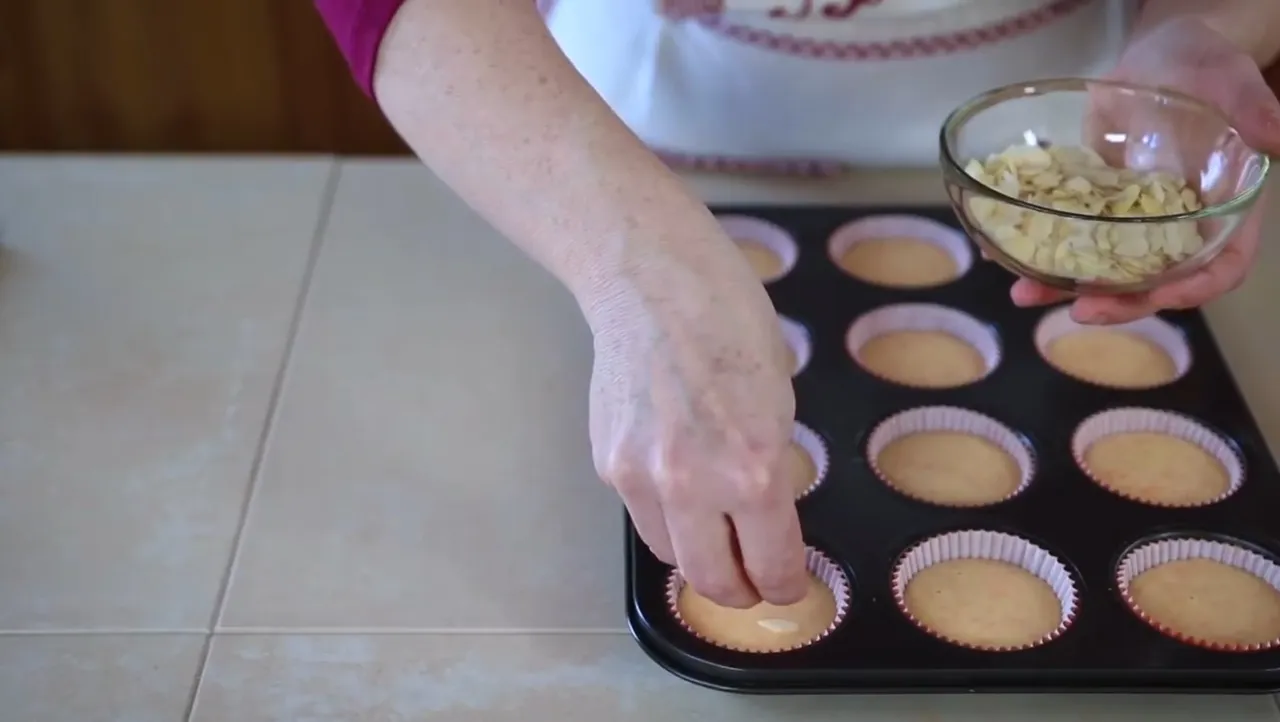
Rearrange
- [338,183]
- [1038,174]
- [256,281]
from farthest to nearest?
[338,183], [256,281], [1038,174]

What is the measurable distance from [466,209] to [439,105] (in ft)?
1.26

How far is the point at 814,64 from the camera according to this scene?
0.96m

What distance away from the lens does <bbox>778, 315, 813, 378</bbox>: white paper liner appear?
843 millimetres

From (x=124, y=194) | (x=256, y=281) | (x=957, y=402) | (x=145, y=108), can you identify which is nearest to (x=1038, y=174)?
(x=957, y=402)

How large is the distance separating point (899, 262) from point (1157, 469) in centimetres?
25

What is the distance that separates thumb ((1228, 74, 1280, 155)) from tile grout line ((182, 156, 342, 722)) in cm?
60

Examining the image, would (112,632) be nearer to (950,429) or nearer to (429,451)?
A: (429,451)

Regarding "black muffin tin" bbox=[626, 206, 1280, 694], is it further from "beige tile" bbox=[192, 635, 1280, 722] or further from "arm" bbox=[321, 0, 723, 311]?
"arm" bbox=[321, 0, 723, 311]

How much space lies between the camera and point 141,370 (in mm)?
841

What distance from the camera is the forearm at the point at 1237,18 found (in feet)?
2.83

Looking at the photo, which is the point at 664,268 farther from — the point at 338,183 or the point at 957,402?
the point at 338,183

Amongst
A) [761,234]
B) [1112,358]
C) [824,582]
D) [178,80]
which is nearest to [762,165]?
[761,234]

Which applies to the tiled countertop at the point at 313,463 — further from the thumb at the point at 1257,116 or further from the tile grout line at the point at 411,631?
the thumb at the point at 1257,116

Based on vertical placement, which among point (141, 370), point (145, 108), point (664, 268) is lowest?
point (145, 108)
